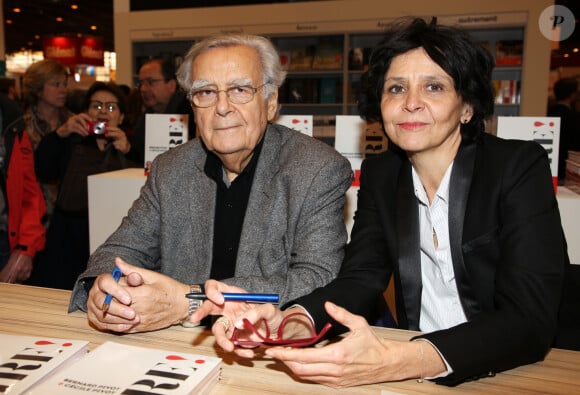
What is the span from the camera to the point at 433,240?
169cm

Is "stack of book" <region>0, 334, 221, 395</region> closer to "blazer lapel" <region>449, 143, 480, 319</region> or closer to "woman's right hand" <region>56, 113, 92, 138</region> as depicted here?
"blazer lapel" <region>449, 143, 480, 319</region>

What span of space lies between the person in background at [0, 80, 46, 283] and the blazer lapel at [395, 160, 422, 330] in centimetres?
225

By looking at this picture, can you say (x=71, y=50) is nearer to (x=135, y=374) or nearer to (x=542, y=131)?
(x=542, y=131)

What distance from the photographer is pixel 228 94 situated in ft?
6.05

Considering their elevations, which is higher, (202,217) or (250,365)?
(202,217)

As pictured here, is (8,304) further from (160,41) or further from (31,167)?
(160,41)

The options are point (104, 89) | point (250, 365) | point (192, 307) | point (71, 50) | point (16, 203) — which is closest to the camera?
point (250, 365)

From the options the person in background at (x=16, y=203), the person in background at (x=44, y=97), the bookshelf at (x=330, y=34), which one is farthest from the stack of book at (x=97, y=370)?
the bookshelf at (x=330, y=34)

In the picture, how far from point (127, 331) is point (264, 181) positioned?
72 cm

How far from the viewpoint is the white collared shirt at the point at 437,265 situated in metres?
1.65

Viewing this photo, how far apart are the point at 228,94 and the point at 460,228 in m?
0.91

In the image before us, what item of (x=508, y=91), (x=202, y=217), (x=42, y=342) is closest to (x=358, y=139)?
(x=202, y=217)

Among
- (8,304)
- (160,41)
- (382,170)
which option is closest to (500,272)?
(382,170)

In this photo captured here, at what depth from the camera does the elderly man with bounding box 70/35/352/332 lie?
173cm
